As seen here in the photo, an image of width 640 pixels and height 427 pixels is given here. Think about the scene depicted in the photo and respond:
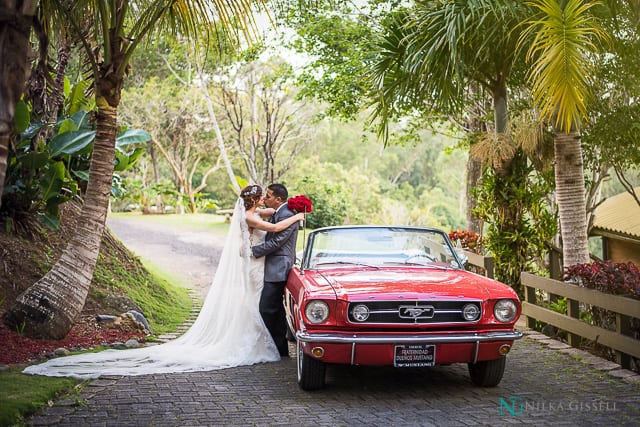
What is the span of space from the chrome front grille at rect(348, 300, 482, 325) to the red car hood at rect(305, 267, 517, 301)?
59 mm

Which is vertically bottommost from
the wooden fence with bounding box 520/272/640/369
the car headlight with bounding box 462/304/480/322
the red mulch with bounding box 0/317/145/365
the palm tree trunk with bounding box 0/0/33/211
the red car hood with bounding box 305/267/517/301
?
the red mulch with bounding box 0/317/145/365

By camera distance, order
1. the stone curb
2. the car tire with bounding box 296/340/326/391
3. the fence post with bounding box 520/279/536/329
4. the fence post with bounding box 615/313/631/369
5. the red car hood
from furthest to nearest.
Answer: the fence post with bounding box 520/279/536/329
the fence post with bounding box 615/313/631/369
the stone curb
the car tire with bounding box 296/340/326/391
the red car hood

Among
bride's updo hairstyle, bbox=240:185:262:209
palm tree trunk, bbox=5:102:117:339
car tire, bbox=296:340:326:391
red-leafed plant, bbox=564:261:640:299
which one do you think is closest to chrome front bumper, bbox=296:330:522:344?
car tire, bbox=296:340:326:391

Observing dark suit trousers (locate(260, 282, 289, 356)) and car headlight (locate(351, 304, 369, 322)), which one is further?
dark suit trousers (locate(260, 282, 289, 356))

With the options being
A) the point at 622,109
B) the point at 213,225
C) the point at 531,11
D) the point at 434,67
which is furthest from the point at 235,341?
Answer: the point at 213,225

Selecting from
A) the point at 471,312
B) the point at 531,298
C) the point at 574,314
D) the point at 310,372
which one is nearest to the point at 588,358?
the point at 574,314

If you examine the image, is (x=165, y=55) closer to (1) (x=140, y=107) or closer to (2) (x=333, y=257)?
(1) (x=140, y=107)

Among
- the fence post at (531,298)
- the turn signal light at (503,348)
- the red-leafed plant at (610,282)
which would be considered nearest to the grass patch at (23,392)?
the turn signal light at (503,348)

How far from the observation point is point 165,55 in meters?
36.0

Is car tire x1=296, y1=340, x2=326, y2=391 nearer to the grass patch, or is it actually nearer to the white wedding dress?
the white wedding dress

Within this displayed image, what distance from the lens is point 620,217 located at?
20469 mm

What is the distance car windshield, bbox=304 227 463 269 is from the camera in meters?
7.89

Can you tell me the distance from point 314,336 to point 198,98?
106 feet

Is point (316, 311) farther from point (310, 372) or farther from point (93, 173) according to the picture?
point (93, 173)
